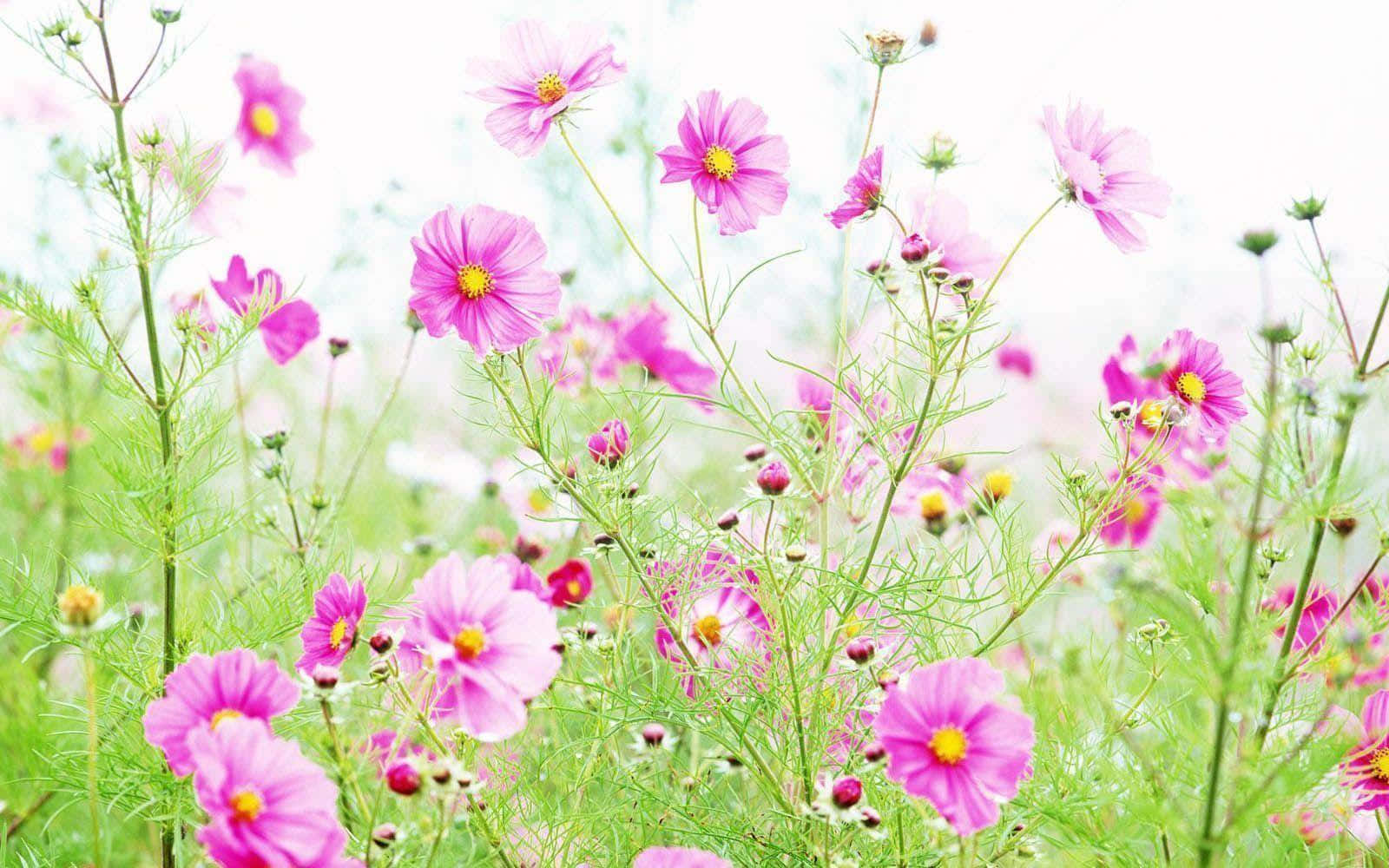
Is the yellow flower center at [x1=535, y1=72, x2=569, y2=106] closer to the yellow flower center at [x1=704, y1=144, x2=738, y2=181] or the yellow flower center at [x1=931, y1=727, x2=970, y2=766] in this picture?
the yellow flower center at [x1=704, y1=144, x2=738, y2=181]

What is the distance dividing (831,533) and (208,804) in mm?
577

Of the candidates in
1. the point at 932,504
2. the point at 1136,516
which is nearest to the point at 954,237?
the point at 932,504

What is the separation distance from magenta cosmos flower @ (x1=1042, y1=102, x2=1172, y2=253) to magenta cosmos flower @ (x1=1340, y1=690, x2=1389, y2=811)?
0.77 feet

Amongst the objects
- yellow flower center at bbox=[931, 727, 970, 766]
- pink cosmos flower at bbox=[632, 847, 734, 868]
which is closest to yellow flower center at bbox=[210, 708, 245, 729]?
pink cosmos flower at bbox=[632, 847, 734, 868]

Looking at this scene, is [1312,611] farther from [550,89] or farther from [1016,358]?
[1016,358]

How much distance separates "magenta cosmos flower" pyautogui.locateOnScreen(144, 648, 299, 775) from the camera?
0.45 m

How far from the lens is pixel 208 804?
0.39 m

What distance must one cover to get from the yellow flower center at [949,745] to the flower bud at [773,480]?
0.44ft

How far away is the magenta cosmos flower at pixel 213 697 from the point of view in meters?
0.45

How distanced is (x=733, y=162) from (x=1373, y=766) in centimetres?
40

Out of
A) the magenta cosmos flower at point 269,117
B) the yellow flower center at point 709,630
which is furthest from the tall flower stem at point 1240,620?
the magenta cosmos flower at point 269,117

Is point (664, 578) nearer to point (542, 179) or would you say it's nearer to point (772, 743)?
point (772, 743)

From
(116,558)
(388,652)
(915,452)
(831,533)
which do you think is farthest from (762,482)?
(116,558)

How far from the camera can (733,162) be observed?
1.84 ft
